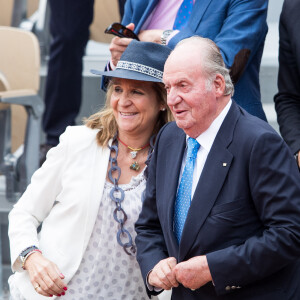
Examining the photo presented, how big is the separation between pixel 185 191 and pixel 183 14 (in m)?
0.97

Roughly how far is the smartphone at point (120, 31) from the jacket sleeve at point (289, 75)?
0.58 metres

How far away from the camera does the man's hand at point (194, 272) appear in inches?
84.6

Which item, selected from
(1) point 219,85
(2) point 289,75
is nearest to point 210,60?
(1) point 219,85

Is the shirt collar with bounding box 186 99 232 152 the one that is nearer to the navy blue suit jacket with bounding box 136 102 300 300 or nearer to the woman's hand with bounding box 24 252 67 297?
the navy blue suit jacket with bounding box 136 102 300 300

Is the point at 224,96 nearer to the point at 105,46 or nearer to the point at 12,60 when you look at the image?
the point at 12,60

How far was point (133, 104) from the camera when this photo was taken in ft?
8.96

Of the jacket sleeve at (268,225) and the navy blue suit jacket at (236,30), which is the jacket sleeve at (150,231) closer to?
the jacket sleeve at (268,225)

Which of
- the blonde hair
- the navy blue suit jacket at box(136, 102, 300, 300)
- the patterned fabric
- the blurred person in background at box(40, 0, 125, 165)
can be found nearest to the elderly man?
the navy blue suit jacket at box(136, 102, 300, 300)

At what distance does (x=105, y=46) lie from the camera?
5414 millimetres

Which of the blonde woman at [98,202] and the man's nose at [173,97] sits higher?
the man's nose at [173,97]

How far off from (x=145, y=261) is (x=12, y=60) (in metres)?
2.30

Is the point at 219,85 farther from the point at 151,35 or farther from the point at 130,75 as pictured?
the point at 151,35

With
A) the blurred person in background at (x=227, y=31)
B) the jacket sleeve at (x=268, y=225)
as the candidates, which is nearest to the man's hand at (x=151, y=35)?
the blurred person in background at (x=227, y=31)

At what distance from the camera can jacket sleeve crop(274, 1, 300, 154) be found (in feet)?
9.27
